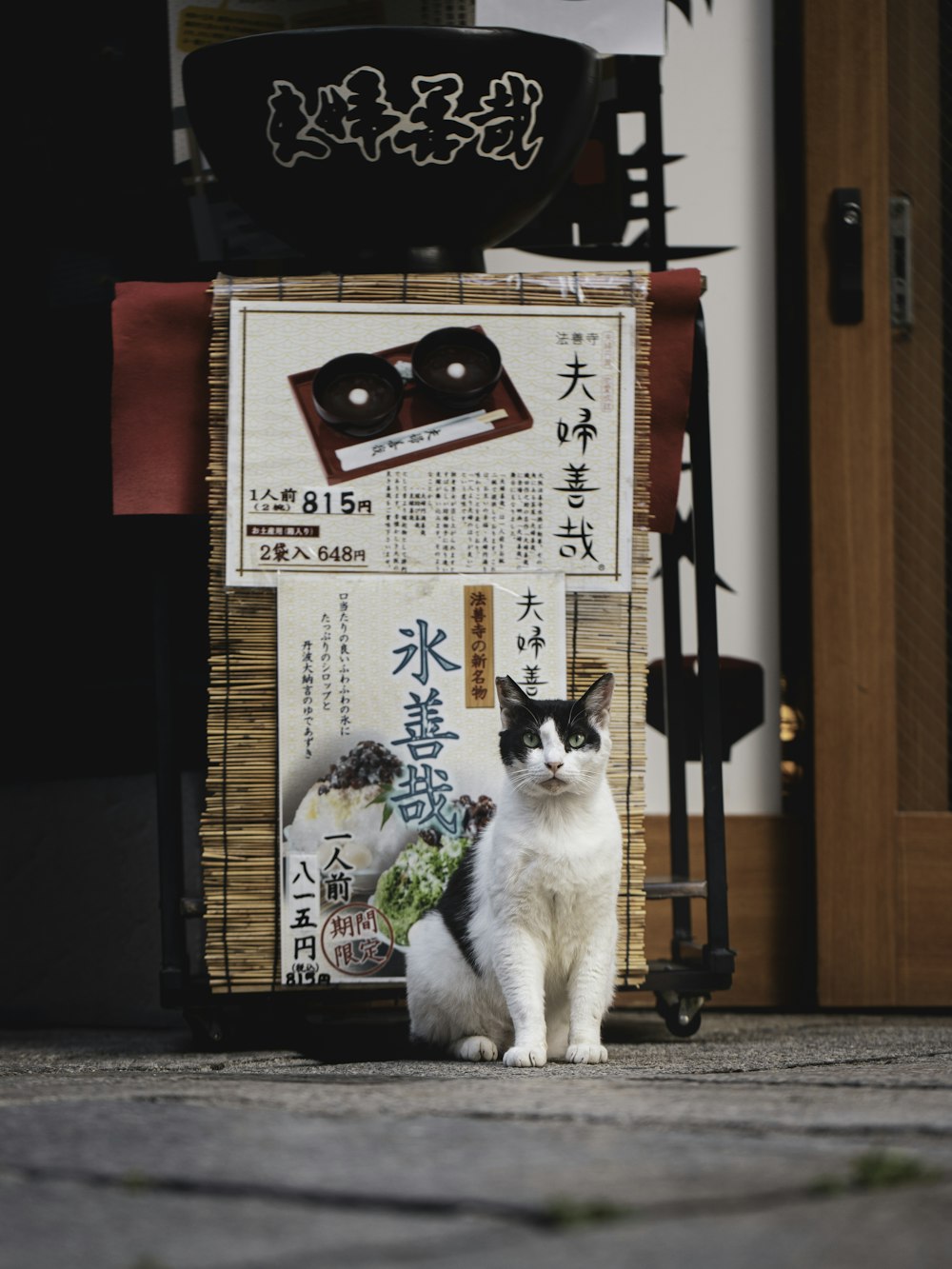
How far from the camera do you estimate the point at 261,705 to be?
174 centimetres

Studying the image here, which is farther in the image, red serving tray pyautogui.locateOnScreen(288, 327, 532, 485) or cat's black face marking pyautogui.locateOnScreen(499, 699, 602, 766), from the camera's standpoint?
red serving tray pyautogui.locateOnScreen(288, 327, 532, 485)

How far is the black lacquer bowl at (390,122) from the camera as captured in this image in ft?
5.62

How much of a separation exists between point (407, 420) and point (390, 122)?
348 millimetres

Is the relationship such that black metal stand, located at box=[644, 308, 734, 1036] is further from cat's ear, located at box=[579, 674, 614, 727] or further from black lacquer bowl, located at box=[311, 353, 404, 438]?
black lacquer bowl, located at box=[311, 353, 404, 438]

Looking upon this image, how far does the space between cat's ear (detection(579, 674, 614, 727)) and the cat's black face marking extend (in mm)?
12

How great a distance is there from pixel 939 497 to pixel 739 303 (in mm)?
446

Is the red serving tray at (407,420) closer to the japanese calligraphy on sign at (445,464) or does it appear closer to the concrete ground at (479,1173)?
the japanese calligraphy on sign at (445,464)

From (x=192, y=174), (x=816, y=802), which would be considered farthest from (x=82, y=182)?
(x=816, y=802)

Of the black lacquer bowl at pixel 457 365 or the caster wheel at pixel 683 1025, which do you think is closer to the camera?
the black lacquer bowl at pixel 457 365

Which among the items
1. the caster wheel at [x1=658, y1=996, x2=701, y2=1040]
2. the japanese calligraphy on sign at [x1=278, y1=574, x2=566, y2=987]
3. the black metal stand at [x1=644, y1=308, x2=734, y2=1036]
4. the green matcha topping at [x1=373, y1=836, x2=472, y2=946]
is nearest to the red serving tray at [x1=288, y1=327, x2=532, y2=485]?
the japanese calligraphy on sign at [x1=278, y1=574, x2=566, y2=987]

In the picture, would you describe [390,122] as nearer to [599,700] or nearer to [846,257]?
[599,700]

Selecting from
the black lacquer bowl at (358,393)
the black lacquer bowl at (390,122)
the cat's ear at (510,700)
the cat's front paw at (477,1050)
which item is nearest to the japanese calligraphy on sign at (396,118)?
the black lacquer bowl at (390,122)

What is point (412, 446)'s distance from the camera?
1738 millimetres

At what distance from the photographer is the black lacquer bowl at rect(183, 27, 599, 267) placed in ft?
5.62
